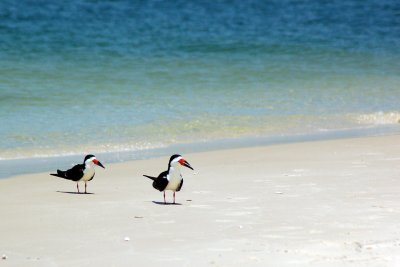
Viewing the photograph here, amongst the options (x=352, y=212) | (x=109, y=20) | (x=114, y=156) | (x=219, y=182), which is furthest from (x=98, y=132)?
(x=109, y=20)

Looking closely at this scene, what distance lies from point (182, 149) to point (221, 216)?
13.5 ft

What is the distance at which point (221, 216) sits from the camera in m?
6.87

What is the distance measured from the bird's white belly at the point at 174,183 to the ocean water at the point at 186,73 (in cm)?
315

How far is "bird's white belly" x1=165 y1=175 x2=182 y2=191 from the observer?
766 centimetres

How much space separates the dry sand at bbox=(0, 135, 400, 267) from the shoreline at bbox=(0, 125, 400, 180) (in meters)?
0.50

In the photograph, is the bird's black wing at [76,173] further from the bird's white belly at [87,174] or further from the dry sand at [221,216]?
the dry sand at [221,216]

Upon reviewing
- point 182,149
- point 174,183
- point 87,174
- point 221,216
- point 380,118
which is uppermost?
point 380,118

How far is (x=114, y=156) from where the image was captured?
10562 millimetres

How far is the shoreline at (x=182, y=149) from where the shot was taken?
981 cm

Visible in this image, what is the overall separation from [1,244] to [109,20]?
1788cm

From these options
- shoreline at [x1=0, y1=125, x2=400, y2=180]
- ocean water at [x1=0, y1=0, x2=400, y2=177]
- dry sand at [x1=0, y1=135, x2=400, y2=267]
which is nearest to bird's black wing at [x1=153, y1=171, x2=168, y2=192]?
dry sand at [x1=0, y1=135, x2=400, y2=267]

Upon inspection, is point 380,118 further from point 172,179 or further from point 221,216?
point 221,216

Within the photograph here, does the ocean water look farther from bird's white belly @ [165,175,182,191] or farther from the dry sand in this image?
bird's white belly @ [165,175,182,191]

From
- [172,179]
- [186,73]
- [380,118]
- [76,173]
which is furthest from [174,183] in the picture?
[186,73]
